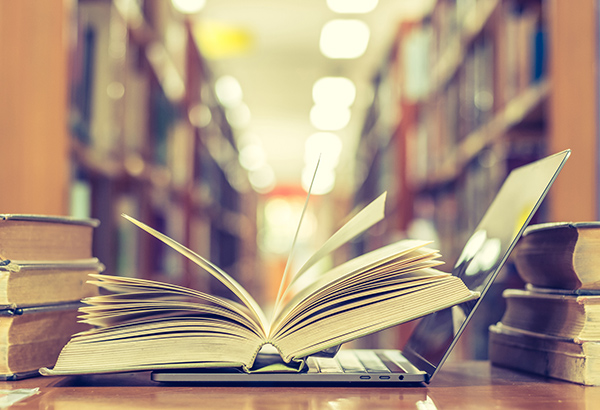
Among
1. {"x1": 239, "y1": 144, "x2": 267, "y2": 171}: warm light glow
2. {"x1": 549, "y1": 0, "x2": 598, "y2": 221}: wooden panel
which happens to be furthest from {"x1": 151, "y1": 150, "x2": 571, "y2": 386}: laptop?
{"x1": 239, "y1": 144, "x2": 267, "y2": 171}: warm light glow

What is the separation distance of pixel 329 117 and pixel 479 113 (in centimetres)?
590

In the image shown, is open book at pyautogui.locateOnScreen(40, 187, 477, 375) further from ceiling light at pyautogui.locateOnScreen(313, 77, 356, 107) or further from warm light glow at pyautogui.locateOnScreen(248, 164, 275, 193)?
warm light glow at pyautogui.locateOnScreen(248, 164, 275, 193)

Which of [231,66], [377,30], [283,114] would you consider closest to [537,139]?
[377,30]

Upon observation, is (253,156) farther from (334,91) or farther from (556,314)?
(556,314)

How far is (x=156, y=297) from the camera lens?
0.62 m

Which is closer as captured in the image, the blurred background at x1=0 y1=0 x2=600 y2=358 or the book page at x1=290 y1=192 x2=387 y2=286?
the book page at x1=290 y1=192 x2=387 y2=286

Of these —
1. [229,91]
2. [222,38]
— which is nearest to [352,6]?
[222,38]

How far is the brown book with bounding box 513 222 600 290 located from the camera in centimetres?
59

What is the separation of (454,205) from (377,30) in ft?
8.95

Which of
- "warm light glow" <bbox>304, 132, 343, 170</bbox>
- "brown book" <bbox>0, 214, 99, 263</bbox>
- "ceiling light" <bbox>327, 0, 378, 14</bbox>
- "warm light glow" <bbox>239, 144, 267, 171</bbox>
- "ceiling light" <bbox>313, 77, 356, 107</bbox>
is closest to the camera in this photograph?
"brown book" <bbox>0, 214, 99, 263</bbox>

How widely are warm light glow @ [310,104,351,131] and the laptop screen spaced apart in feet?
21.9

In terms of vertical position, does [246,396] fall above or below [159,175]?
below

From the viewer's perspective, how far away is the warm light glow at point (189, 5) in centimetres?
→ 437

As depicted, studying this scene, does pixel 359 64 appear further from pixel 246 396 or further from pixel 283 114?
pixel 246 396
